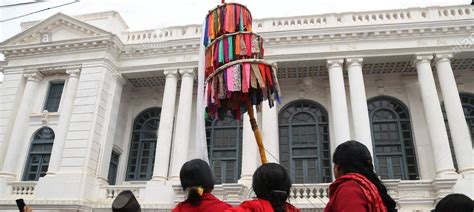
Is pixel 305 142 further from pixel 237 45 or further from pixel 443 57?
pixel 237 45

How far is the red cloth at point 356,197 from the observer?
99.8 inches

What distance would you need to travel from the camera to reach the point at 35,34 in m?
19.0

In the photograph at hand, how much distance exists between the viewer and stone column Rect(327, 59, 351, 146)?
1525cm

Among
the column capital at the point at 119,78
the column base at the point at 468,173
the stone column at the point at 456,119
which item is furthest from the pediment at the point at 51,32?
the column base at the point at 468,173

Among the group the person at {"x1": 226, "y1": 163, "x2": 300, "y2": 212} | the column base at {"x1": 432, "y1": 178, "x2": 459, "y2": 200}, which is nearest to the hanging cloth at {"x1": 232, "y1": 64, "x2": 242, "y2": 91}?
the person at {"x1": 226, "y1": 163, "x2": 300, "y2": 212}

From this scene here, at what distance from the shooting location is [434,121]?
14969mm

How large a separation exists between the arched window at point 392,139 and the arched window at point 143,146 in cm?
1116

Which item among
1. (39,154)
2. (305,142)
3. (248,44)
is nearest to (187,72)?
(305,142)

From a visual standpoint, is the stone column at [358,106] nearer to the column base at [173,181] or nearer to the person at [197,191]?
the column base at [173,181]

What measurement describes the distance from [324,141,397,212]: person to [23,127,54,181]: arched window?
1718 centimetres

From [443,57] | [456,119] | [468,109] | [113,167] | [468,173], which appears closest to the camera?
[468,173]

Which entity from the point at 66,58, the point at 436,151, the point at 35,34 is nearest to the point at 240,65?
the point at 436,151

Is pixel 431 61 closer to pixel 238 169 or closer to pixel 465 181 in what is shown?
pixel 465 181

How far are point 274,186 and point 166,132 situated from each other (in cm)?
1413
